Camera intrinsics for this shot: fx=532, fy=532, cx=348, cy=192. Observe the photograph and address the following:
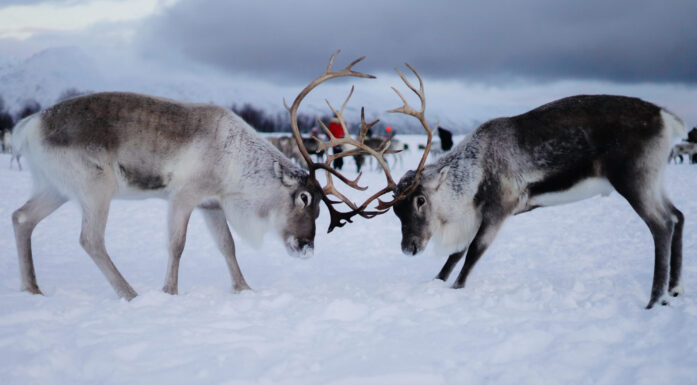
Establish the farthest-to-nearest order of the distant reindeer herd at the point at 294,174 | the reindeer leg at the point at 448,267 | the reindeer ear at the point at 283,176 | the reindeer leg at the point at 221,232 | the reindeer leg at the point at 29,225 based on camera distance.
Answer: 1. the reindeer leg at the point at 448,267
2. the reindeer leg at the point at 221,232
3. the reindeer ear at the point at 283,176
4. the reindeer leg at the point at 29,225
5. the distant reindeer herd at the point at 294,174

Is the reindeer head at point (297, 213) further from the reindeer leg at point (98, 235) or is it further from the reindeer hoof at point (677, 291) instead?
the reindeer hoof at point (677, 291)

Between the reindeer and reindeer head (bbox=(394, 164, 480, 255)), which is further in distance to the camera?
reindeer head (bbox=(394, 164, 480, 255))

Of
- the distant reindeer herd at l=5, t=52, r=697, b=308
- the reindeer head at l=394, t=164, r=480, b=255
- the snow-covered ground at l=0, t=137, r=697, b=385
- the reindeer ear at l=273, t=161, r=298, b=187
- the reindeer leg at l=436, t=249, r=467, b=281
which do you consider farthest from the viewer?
the reindeer leg at l=436, t=249, r=467, b=281

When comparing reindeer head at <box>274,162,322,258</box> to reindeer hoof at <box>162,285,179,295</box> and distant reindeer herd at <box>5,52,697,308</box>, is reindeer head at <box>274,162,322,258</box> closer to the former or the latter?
distant reindeer herd at <box>5,52,697,308</box>

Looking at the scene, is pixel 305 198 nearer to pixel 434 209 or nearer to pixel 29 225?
pixel 434 209

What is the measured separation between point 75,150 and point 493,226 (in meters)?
3.04

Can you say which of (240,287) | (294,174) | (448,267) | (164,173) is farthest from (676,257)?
(164,173)

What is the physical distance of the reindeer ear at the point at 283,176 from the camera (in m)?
4.05

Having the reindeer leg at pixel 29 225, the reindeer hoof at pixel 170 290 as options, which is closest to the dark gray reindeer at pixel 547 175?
the reindeer hoof at pixel 170 290

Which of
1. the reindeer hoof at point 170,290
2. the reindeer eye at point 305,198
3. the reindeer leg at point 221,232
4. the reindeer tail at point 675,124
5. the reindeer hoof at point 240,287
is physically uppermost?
the reindeer tail at point 675,124

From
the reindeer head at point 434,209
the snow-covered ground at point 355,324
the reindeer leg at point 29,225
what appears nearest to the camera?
the snow-covered ground at point 355,324

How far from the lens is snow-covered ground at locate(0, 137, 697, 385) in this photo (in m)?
2.28

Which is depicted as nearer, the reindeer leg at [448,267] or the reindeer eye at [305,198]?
the reindeer eye at [305,198]

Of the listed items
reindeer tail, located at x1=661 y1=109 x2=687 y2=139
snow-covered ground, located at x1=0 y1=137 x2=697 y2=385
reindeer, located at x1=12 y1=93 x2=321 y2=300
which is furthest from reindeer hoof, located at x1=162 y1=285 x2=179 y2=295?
reindeer tail, located at x1=661 y1=109 x2=687 y2=139
